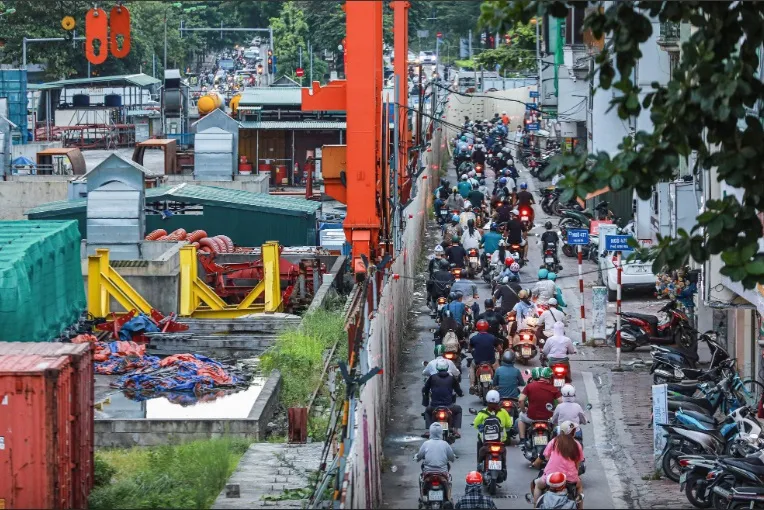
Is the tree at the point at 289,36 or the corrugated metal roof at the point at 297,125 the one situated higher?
the tree at the point at 289,36

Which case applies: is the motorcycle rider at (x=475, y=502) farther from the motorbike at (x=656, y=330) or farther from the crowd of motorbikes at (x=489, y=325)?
the motorbike at (x=656, y=330)

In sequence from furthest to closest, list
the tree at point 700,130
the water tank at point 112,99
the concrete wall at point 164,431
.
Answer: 1. the water tank at point 112,99
2. the concrete wall at point 164,431
3. the tree at point 700,130

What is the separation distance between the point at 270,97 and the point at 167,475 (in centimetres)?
5228

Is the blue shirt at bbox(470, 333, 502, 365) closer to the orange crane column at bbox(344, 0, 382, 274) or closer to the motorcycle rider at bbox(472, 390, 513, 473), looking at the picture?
the motorcycle rider at bbox(472, 390, 513, 473)

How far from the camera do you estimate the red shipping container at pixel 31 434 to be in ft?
52.0

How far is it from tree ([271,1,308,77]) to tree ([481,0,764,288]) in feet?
301

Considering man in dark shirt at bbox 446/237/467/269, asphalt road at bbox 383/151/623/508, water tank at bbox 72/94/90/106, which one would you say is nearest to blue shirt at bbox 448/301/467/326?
asphalt road at bbox 383/151/623/508

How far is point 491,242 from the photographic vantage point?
117ft

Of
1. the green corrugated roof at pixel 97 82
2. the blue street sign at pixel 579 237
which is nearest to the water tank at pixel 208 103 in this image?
the green corrugated roof at pixel 97 82

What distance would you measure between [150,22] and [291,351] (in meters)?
82.6

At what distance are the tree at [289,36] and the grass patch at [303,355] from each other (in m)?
78.6

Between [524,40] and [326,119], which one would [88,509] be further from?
[524,40]

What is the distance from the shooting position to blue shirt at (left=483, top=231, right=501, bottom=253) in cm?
3575

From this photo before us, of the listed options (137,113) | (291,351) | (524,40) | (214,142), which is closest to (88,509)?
(291,351)
